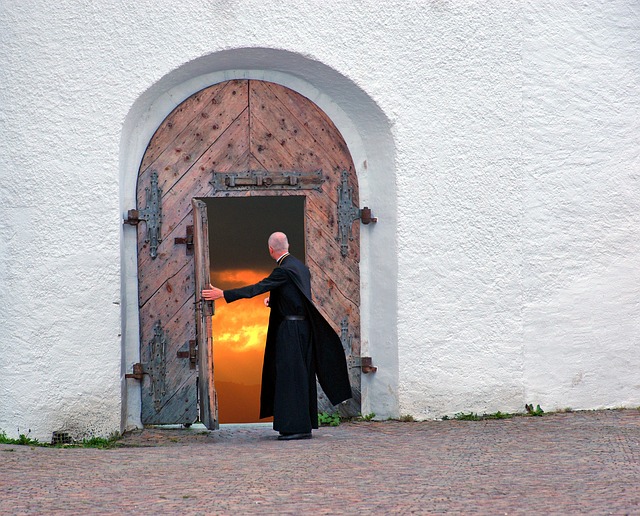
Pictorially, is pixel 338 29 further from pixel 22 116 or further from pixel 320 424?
pixel 320 424

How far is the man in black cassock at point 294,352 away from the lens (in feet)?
24.6

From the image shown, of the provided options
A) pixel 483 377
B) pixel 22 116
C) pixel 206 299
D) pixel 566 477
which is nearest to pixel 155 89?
Result: pixel 22 116

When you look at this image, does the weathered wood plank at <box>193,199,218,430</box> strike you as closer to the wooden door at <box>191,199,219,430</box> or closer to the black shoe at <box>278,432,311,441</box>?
the wooden door at <box>191,199,219,430</box>

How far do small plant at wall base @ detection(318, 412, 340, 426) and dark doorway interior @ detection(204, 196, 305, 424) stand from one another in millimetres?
3666

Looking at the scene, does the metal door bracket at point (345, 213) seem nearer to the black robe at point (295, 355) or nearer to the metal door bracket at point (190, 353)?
the black robe at point (295, 355)

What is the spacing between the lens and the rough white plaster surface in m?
7.65

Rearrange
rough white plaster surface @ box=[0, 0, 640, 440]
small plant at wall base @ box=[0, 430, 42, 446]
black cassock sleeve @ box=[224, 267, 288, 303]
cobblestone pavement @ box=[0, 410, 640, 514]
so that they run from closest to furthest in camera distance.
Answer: cobblestone pavement @ box=[0, 410, 640, 514] < black cassock sleeve @ box=[224, 267, 288, 303] < small plant at wall base @ box=[0, 430, 42, 446] < rough white plaster surface @ box=[0, 0, 640, 440]

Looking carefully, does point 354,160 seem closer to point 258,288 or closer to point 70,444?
point 258,288

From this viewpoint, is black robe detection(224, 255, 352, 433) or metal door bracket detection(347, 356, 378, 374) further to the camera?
metal door bracket detection(347, 356, 378, 374)

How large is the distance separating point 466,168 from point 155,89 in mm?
2441

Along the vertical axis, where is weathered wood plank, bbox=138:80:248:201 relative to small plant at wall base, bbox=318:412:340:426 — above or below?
above

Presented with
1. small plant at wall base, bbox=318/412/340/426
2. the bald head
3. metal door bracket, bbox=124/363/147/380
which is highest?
the bald head

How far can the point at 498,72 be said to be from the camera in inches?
322

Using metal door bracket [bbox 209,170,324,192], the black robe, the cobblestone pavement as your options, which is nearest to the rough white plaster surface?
metal door bracket [bbox 209,170,324,192]
